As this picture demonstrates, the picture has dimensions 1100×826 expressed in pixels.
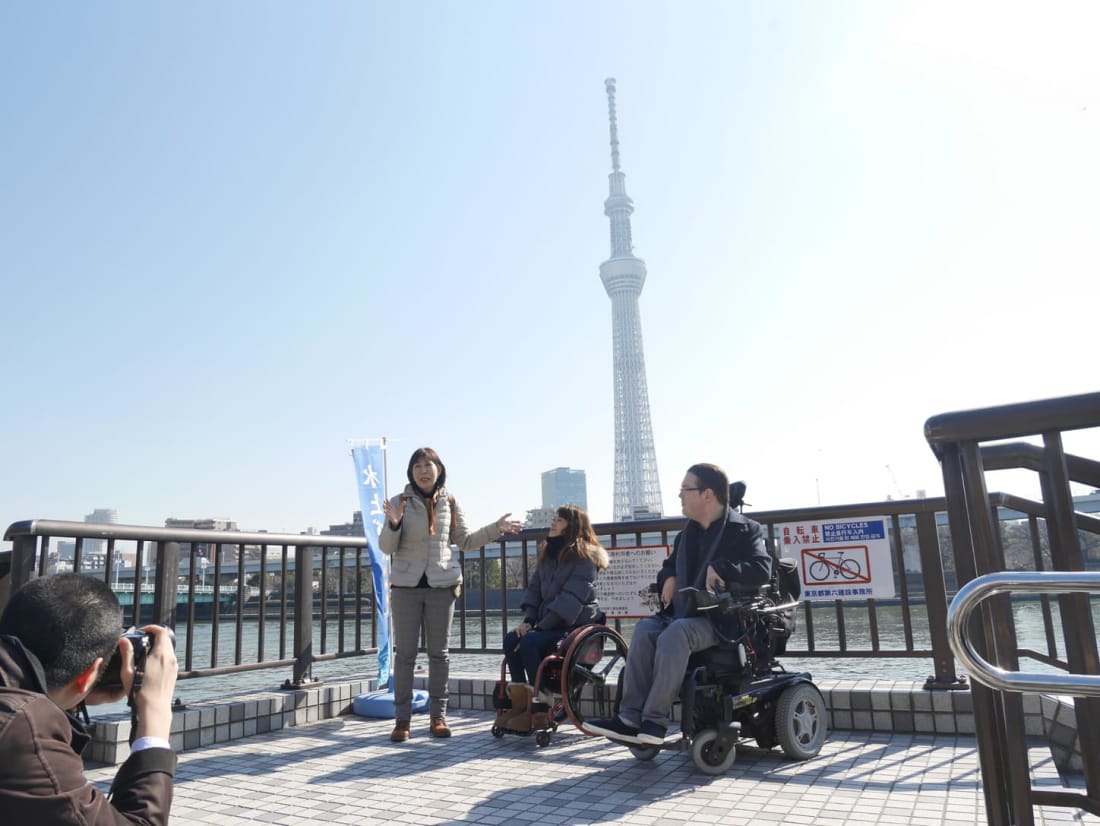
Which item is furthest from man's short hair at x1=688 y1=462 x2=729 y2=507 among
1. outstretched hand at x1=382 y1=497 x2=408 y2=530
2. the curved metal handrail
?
the curved metal handrail

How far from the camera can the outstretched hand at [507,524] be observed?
15.3 feet

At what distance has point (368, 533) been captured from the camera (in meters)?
5.62

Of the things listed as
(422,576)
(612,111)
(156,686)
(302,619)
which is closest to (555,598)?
(422,576)

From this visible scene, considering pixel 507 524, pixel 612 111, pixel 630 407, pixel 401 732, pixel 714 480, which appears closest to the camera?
pixel 714 480

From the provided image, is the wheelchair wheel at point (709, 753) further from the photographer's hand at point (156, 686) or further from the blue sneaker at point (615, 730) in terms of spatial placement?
the photographer's hand at point (156, 686)

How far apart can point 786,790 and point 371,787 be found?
1717 mm

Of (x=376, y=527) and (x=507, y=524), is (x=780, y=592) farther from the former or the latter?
(x=376, y=527)

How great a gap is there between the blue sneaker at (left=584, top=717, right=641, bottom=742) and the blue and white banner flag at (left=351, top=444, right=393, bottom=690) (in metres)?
2.48

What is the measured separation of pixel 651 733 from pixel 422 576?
5.63 ft

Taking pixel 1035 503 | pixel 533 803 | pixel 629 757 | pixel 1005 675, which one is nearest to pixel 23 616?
pixel 1005 675

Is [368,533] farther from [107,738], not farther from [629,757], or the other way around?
[629,757]

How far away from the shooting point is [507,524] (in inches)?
184

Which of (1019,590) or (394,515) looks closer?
(1019,590)

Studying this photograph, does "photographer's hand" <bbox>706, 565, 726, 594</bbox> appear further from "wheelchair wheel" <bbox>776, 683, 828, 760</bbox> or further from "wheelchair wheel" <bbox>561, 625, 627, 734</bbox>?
"wheelchair wheel" <bbox>561, 625, 627, 734</bbox>
